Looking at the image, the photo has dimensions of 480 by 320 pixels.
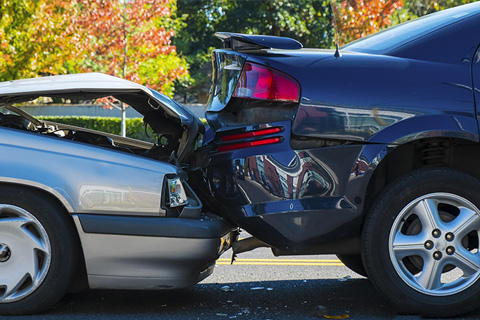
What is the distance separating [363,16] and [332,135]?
16.5 m

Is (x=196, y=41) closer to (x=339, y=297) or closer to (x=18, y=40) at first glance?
(x=18, y=40)

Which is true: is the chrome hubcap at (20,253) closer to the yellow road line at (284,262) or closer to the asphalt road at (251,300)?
the asphalt road at (251,300)

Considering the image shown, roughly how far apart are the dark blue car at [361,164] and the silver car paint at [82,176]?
44cm

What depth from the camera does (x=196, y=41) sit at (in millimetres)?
38406

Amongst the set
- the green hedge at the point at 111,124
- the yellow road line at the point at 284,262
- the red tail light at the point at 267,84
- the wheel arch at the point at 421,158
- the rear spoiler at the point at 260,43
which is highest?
the rear spoiler at the point at 260,43

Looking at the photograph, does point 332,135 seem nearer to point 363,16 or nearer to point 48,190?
point 48,190

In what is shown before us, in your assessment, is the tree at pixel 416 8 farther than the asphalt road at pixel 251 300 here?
Yes

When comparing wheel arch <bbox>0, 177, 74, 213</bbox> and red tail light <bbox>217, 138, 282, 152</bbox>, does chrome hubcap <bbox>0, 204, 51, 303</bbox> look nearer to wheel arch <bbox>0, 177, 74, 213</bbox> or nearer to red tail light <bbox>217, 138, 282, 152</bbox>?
wheel arch <bbox>0, 177, 74, 213</bbox>

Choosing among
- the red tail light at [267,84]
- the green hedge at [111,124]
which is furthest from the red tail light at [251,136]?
the green hedge at [111,124]

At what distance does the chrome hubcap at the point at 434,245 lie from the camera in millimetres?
3822

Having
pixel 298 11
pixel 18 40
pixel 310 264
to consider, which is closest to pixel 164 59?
pixel 298 11

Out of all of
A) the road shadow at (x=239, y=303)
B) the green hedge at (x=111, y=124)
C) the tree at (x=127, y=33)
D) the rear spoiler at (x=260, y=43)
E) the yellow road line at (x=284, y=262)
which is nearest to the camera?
the rear spoiler at (x=260, y=43)

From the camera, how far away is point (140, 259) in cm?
382

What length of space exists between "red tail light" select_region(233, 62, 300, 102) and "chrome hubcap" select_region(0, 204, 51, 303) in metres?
1.36
